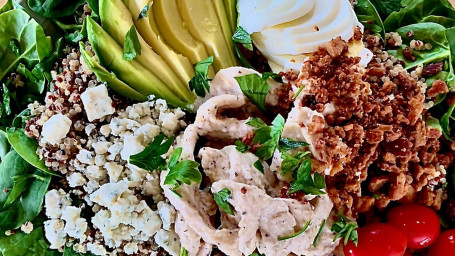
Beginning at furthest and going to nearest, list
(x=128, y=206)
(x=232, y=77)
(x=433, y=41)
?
(x=433, y=41) → (x=232, y=77) → (x=128, y=206)

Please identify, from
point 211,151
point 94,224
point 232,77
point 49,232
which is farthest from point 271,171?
point 49,232

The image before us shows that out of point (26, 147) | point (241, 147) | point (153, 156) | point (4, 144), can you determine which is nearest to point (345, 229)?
point (241, 147)

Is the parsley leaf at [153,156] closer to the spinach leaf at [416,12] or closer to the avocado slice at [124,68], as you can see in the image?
the avocado slice at [124,68]

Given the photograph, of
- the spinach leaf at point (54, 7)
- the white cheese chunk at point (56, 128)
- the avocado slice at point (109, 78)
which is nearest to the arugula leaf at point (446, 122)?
the avocado slice at point (109, 78)

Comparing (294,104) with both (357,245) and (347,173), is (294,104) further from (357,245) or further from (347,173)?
(357,245)

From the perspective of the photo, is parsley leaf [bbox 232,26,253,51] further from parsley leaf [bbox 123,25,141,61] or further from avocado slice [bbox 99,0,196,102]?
parsley leaf [bbox 123,25,141,61]

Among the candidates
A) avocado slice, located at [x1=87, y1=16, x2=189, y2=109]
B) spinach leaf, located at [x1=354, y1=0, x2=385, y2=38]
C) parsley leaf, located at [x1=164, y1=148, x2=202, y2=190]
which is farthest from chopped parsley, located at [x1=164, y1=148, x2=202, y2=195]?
spinach leaf, located at [x1=354, y1=0, x2=385, y2=38]

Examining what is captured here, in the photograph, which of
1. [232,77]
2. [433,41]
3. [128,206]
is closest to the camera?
[128,206]

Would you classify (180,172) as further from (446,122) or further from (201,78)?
(446,122)
